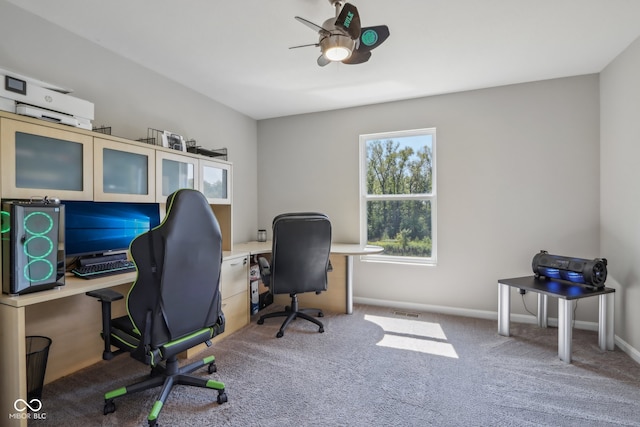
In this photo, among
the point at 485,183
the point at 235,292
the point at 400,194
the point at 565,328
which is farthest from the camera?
the point at 400,194

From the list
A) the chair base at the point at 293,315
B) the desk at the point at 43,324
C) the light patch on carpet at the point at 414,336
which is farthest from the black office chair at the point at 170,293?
the light patch on carpet at the point at 414,336

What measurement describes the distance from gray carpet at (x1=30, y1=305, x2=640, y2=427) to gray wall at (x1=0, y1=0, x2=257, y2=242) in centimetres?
195

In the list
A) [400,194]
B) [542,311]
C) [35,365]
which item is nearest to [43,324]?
[35,365]

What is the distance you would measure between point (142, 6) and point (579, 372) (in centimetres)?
402

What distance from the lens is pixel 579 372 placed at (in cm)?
220

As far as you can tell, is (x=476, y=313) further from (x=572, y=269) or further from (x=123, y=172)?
(x=123, y=172)

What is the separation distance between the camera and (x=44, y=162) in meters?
1.78

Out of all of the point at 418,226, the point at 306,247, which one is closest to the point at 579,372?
the point at 418,226

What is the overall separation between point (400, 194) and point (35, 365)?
3.59 metres

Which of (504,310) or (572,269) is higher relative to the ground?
(572,269)

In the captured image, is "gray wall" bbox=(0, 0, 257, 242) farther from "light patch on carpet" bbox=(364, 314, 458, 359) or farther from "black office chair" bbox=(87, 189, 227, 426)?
"light patch on carpet" bbox=(364, 314, 458, 359)

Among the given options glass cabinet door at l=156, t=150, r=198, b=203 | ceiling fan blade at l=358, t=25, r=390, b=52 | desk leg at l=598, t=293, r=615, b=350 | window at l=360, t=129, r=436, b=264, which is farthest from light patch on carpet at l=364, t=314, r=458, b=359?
ceiling fan blade at l=358, t=25, r=390, b=52

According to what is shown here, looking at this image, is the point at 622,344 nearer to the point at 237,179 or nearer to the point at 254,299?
the point at 254,299

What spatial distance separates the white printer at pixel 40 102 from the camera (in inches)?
64.2
